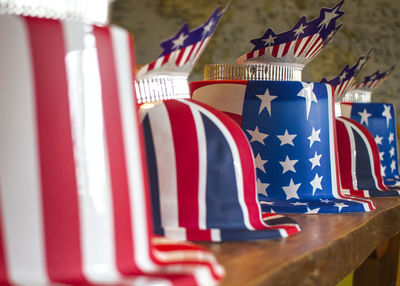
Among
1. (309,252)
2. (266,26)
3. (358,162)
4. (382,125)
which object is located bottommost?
(309,252)

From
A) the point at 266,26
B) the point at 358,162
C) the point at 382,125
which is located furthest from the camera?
the point at 266,26

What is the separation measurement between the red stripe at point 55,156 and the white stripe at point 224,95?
85 centimetres

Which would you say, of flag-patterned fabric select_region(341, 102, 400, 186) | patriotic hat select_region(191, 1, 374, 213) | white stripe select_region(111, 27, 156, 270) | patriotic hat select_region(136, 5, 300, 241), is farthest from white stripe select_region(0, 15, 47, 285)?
flag-patterned fabric select_region(341, 102, 400, 186)

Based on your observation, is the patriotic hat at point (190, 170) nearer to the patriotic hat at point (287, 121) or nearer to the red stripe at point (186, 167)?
the red stripe at point (186, 167)

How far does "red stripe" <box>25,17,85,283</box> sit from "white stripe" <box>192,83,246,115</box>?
0.85m

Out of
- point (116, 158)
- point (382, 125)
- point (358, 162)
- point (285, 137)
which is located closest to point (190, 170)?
point (116, 158)

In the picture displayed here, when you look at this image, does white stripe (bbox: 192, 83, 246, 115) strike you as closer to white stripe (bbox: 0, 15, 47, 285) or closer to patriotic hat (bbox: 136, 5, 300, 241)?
→ patriotic hat (bbox: 136, 5, 300, 241)

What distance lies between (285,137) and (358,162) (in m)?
0.48

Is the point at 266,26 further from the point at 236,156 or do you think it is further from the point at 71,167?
the point at 71,167

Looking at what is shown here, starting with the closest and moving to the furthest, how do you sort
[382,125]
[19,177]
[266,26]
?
[19,177] < [382,125] < [266,26]

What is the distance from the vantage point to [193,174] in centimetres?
108

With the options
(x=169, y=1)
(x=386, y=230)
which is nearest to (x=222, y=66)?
(x=386, y=230)

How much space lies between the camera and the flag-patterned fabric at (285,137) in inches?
59.0

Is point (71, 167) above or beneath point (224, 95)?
beneath
